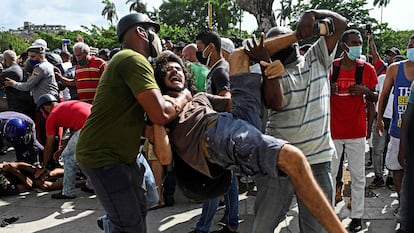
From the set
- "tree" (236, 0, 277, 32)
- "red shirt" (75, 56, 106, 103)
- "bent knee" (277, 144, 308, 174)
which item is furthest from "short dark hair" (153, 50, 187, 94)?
"tree" (236, 0, 277, 32)

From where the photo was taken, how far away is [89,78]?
5.98 meters

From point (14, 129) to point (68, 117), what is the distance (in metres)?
1.41

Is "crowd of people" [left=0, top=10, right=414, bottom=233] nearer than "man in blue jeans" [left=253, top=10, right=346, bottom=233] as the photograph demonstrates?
Yes

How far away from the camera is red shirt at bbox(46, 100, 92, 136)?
480cm

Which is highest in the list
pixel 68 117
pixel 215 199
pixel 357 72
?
pixel 357 72

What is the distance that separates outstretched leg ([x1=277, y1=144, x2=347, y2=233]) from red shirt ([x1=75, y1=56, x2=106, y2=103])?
4.45 m

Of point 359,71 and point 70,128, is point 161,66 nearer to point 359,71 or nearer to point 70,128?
point 359,71

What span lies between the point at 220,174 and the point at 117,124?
71cm

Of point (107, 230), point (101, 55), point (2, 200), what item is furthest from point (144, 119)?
point (101, 55)

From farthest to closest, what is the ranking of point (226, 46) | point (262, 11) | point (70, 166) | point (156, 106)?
point (262, 11)
point (70, 166)
point (226, 46)
point (156, 106)

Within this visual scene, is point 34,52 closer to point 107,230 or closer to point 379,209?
point 107,230

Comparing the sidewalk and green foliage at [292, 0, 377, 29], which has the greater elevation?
green foliage at [292, 0, 377, 29]

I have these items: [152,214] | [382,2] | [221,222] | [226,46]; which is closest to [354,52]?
[226,46]

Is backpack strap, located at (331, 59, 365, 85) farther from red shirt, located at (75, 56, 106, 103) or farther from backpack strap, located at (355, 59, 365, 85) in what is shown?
red shirt, located at (75, 56, 106, 103)
